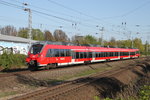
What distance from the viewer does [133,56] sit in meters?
51.2

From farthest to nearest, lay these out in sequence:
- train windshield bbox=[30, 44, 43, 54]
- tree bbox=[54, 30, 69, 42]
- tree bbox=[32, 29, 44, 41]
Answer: tree bbox=[54, 30, 69, 42] < tree bbox=[32, 29, 44, 41] < train windshield bbox=[30, 44, 43, 54]

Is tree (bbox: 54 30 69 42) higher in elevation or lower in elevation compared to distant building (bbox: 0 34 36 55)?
higher

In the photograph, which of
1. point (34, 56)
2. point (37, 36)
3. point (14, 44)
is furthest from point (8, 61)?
point (37, 36)

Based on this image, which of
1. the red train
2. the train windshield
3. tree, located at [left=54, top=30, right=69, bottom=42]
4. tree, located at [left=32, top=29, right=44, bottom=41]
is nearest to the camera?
the red train

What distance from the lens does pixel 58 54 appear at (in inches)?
806

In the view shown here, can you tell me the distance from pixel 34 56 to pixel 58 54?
10.4 ft

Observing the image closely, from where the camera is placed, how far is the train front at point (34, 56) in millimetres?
17984

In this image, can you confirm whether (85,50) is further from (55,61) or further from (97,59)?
(55,61)

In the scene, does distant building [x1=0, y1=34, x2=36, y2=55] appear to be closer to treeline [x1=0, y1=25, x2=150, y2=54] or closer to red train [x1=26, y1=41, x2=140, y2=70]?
red train [x1=26, y1=41, x2=140, y2=70]

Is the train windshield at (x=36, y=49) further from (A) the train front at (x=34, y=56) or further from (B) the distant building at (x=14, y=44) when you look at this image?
(B) the distant building at (x=14, y=44)

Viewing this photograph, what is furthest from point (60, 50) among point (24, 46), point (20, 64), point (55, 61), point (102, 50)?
point (24, 46)

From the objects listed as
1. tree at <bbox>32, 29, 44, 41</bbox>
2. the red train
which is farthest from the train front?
tree at <bbox>32, 29, 44, 41</bbox>

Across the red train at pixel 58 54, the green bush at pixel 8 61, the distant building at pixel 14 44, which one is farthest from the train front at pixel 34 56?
the distant building at pixel 14 44

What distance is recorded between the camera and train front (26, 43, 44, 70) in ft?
59.0
